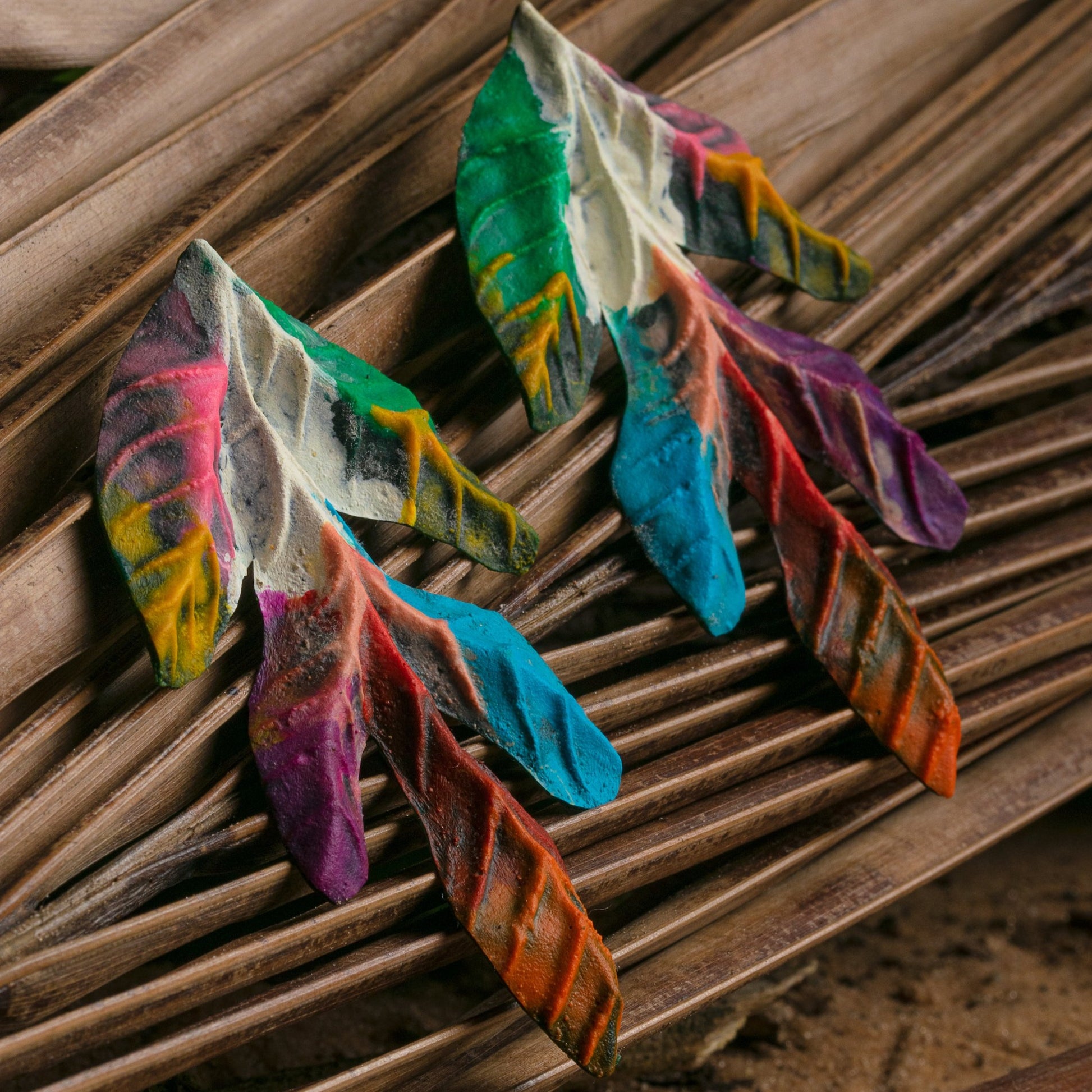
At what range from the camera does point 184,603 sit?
844mm

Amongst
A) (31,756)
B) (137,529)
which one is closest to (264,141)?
(137,529)

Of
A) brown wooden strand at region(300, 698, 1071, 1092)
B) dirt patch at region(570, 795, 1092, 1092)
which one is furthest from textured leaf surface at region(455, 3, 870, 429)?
dirt patch at region(570, 795, 1092, 1092)

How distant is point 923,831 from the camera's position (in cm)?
118

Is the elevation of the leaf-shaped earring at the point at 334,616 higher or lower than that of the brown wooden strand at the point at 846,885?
higher

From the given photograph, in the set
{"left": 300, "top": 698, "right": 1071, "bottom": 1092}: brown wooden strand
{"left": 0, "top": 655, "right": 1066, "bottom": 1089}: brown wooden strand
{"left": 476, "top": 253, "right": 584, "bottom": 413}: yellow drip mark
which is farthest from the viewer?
{"left": 476, "top": 253, "right": 584, "bottom": 413}: yellow drip mark

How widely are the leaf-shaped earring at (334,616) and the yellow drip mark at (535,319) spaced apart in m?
0.12

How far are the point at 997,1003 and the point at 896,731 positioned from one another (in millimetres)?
425

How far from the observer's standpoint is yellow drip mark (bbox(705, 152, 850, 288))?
1147 mm

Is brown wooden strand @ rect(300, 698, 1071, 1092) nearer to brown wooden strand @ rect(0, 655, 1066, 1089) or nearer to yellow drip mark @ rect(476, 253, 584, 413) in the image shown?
brown wooden strand @ rect(0, 655, 1066, 1089)

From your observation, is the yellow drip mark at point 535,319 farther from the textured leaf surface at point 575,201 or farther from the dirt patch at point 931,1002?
the dirt patch at point 931,1002

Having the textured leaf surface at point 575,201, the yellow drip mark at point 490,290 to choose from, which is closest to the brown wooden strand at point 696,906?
the textured leaf surface at point 575,201

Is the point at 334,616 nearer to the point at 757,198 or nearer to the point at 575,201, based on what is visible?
the point at 575,201

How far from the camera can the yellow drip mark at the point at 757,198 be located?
1.15 m

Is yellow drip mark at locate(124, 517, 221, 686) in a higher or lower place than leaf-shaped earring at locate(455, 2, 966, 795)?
higher
